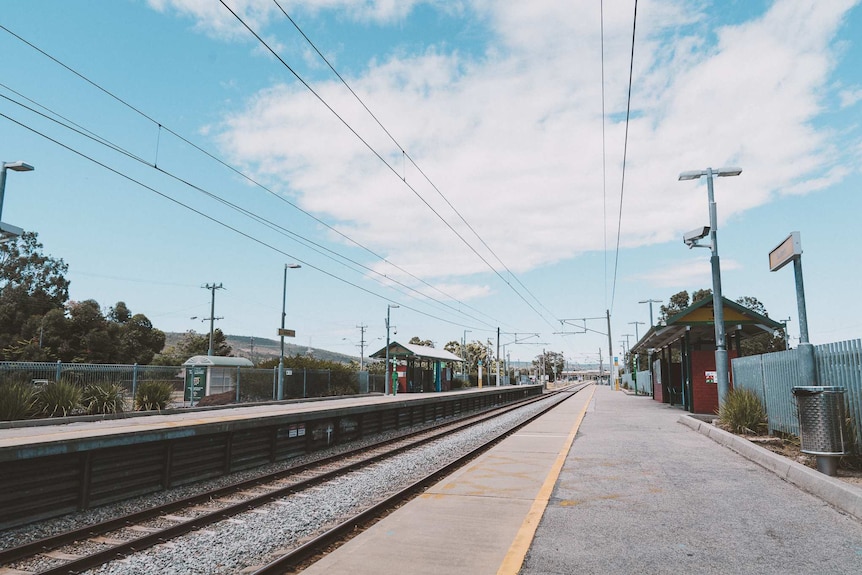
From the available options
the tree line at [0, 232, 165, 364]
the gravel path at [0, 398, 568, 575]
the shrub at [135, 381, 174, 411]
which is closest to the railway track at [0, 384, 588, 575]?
the gravel path at [0, 398, 568, 575]

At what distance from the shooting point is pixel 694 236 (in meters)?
16.1

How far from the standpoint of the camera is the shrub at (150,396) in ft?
67.5

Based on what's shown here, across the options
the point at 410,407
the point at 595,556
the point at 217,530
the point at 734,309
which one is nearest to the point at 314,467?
the point at 217,530

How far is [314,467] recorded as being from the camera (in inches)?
439

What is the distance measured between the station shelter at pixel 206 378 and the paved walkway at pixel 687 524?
18810 mm

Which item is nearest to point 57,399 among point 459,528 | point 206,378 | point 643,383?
point 206,378

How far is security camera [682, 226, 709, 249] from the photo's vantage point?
15.8 meters

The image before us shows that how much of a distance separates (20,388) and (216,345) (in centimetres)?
7419

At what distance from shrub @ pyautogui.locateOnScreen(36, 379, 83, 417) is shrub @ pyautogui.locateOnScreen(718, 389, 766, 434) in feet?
58.7

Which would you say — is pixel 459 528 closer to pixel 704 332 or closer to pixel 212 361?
pixel 704 332

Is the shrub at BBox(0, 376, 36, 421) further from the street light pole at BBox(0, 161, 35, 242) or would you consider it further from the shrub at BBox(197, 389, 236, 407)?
the shrub at BBox(197, 389, 236, 407)

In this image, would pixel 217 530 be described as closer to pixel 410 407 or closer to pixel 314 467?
pixel 314 467

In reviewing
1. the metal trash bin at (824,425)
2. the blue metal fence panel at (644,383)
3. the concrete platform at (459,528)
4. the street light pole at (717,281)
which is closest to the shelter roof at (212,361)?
the street light pole at (717,281)

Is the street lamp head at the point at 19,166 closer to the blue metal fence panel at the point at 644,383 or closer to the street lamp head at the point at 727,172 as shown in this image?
the street lamp head at the point at 727,172
